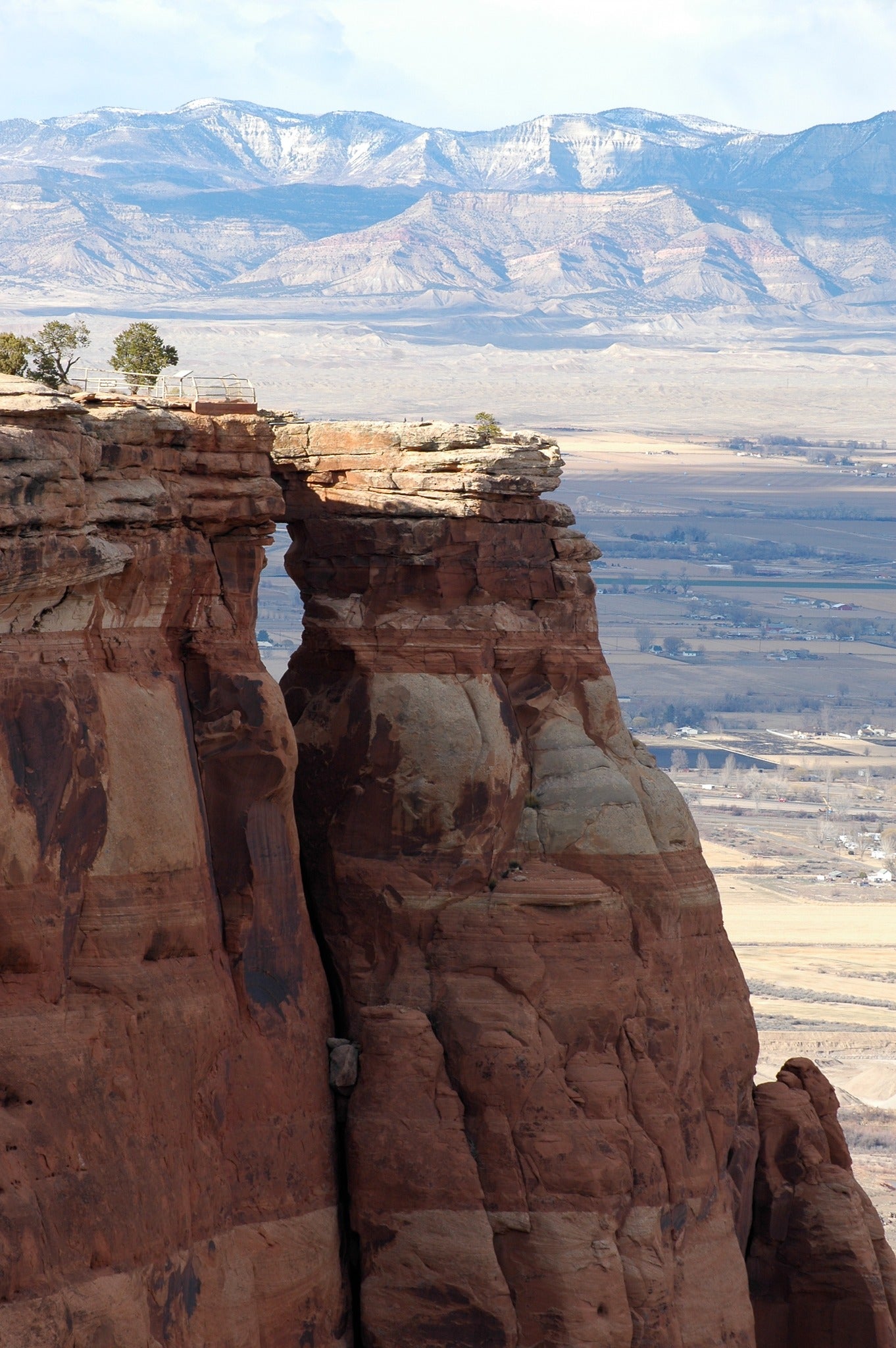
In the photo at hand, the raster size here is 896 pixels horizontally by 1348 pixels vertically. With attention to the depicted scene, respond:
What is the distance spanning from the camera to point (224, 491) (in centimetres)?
3884

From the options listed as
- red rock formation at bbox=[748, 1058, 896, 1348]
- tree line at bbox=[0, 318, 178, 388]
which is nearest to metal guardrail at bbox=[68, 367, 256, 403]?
tree line at bbox=[0, 318, 178, 388]

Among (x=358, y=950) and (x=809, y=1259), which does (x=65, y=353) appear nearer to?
(x=358, y=950)

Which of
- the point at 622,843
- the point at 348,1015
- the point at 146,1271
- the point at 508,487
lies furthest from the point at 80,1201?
the point at 508,487

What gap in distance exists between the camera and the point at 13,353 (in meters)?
45.5

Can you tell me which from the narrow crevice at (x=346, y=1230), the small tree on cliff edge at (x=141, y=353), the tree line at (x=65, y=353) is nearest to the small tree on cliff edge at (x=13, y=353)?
the tree line at (x=65, y=353)

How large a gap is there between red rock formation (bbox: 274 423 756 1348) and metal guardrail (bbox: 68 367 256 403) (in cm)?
285

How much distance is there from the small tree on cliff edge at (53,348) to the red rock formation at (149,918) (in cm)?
892

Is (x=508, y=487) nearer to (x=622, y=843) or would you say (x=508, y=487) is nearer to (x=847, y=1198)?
(x=622, y=843)

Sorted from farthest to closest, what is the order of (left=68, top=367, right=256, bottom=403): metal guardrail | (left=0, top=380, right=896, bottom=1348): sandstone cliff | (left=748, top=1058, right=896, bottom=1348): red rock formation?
(left=748, top=1058, right=896, bottom=1348): red rock formation < (left=68, top=367, right=256, bottom=403): metal guardrail < (left=0, top=380, right=896, bottom=1348): sandstone cliff

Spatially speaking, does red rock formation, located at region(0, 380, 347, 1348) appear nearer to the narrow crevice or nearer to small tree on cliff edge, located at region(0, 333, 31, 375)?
the narrow crevice

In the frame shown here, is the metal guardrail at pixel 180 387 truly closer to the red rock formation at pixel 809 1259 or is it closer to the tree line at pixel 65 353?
the tree line at pixel 65 353

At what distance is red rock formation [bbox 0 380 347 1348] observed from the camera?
3391 cm

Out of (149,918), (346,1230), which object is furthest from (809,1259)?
(149,918)

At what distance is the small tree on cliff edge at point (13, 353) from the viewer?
147ft
